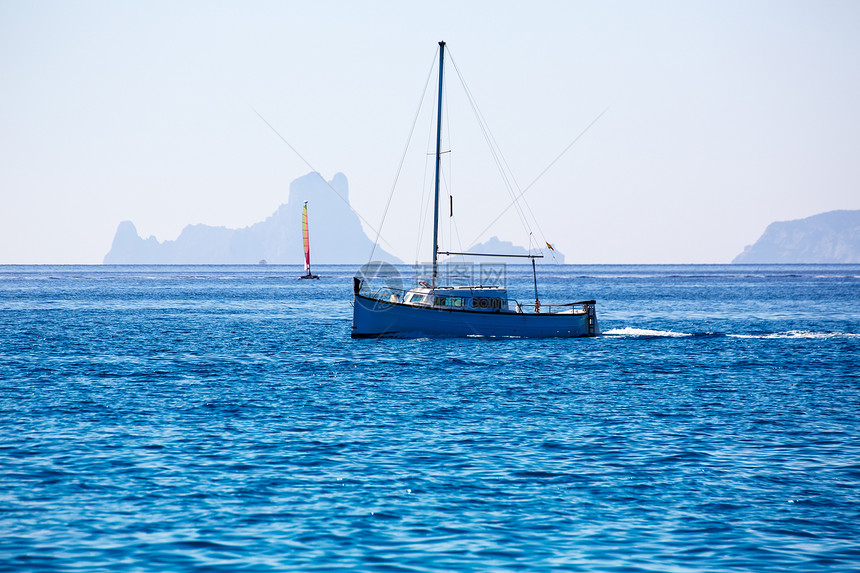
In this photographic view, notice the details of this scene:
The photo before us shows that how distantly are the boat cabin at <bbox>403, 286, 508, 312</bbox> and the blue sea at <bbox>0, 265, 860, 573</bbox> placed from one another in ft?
18.3

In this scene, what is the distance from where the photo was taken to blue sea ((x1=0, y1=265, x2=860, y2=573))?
43.2 ft

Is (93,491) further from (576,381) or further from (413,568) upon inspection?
(576,381)

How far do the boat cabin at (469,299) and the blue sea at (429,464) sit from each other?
5.57 meters

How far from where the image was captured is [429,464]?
61.1 feet

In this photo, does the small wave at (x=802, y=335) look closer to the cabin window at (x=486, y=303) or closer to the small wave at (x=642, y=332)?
the small wave at (x=642, y=332)

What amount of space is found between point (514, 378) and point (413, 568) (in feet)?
72.1

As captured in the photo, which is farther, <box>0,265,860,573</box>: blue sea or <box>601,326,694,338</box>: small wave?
<box>601,326,694,338</box>: small wave

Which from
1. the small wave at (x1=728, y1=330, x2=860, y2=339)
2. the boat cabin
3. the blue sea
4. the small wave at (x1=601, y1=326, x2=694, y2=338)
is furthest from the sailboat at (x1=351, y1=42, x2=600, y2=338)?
the small wave at (x1=728, y1=330, x2=860, y2=339)

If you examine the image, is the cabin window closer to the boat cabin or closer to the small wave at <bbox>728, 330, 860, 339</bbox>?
the boat cabin

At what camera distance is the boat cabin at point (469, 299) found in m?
46.2

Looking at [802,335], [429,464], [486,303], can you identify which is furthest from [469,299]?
[429,464]

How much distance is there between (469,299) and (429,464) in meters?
28.0

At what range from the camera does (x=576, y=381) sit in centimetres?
3303

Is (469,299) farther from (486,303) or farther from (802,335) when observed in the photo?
(802,335)
